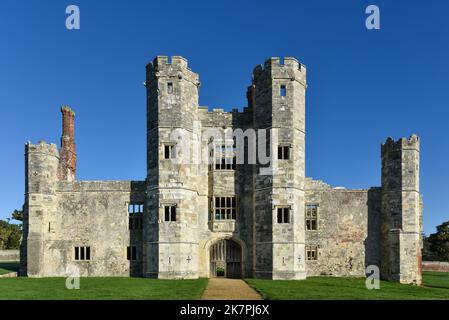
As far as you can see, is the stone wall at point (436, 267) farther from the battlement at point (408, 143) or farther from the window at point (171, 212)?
the window at point (171, 212)

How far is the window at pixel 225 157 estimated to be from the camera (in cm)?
2873

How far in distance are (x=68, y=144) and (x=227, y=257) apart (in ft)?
50.5

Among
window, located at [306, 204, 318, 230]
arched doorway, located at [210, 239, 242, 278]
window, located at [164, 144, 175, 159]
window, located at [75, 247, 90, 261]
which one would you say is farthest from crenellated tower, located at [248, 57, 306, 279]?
window, located at [75, 247, 90, 261]

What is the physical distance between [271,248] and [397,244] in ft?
25.6

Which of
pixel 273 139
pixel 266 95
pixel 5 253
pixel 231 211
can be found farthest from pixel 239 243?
pixel 5 253

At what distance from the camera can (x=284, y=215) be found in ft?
87.2

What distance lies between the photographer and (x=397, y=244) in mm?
27359

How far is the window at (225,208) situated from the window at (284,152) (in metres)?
4.20

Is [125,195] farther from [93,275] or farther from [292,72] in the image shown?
[292,72]

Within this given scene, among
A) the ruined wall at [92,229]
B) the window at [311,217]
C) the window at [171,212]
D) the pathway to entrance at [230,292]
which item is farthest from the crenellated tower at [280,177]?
the ruined wall at [92,229]

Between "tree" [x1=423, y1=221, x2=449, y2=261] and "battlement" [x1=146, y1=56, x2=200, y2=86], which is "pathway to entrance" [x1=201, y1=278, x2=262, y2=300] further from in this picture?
"tree" [x1=423, y1=221, x2=449, y2=261]

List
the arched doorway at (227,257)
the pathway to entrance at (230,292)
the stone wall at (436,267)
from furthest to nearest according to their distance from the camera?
the stone wall at (436,267), the arched doorway at (227,257), the pathway to entrance at (230,292)

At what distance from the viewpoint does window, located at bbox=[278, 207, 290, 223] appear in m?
26.4

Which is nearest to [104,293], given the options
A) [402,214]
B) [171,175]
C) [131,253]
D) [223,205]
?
[171,175]
